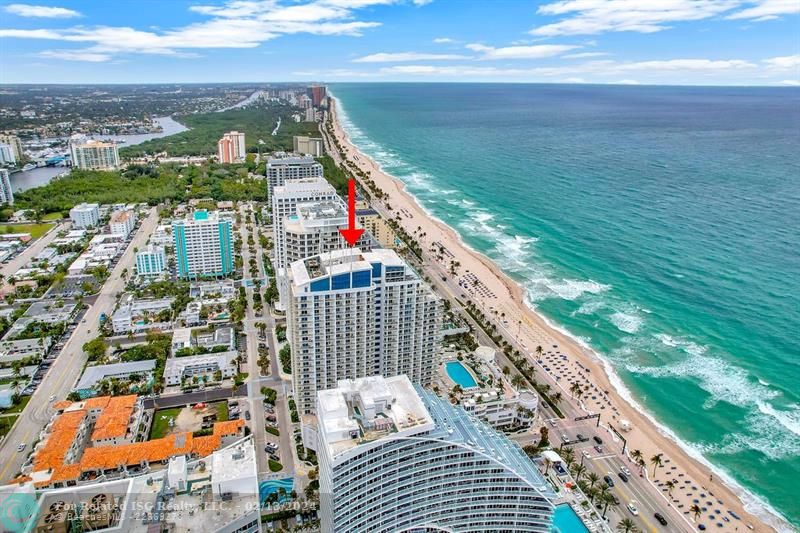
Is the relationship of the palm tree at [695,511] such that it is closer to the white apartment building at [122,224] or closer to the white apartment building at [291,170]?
the white apartment building at [291,170]

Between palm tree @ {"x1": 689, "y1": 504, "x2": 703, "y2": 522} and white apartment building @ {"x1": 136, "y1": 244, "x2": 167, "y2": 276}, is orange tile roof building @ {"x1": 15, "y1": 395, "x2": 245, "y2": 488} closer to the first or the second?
white apartment building @ {"x1": 136, "y1": 244, "x2": 167, "y2": 276}

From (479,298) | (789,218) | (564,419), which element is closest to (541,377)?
(564,419)

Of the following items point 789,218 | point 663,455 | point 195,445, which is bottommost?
point 663,455

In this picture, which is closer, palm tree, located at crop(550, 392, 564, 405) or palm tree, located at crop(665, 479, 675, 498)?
palm tree, located at crop(665, 479, 675, 498)

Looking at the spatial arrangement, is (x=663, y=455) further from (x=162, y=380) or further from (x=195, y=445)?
(x=162, y=380)

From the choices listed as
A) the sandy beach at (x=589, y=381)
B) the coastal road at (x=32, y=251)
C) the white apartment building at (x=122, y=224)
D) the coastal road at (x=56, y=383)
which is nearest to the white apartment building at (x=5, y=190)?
the coastal road at (x=32, y=251)

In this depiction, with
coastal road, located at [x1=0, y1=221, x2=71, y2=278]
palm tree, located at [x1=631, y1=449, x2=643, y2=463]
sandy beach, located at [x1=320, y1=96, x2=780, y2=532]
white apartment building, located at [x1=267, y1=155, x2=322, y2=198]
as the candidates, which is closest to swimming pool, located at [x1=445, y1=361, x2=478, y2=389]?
sandy beach, located at [x1=320, y1=96, x2=780, y2=532]
